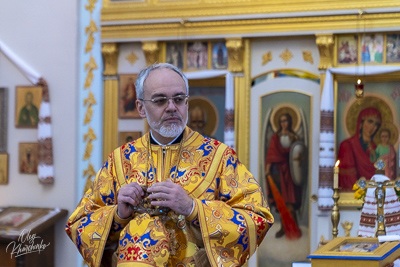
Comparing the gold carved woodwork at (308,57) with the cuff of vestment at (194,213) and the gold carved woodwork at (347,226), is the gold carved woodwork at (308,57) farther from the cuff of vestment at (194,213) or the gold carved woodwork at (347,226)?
the cuff of vestment at (194,213)

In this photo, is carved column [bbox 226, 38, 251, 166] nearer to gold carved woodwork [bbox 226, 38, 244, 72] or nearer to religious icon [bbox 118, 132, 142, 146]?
gold carved woodwork [bbox 226, 38, 244, 72]

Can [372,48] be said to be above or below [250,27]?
below

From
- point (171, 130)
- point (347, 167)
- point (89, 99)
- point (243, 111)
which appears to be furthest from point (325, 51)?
point (171, 130)

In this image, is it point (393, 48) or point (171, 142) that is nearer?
point (171, 142)

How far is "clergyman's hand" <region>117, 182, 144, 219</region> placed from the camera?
322 centimetres

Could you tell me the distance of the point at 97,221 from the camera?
135 inches

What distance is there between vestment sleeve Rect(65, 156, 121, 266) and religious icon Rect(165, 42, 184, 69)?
4271mm

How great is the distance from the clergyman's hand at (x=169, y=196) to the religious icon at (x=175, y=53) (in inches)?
188

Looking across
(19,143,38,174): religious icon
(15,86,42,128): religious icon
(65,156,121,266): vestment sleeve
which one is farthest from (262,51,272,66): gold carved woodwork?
(65,156,121,266): vestment sleeve

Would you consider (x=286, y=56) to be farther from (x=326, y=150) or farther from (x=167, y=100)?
(x=167, y=100)

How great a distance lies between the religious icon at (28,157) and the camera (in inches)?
323

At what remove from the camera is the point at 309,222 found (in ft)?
A: 24.4

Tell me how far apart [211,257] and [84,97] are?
512cm

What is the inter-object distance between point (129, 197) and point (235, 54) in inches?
180
